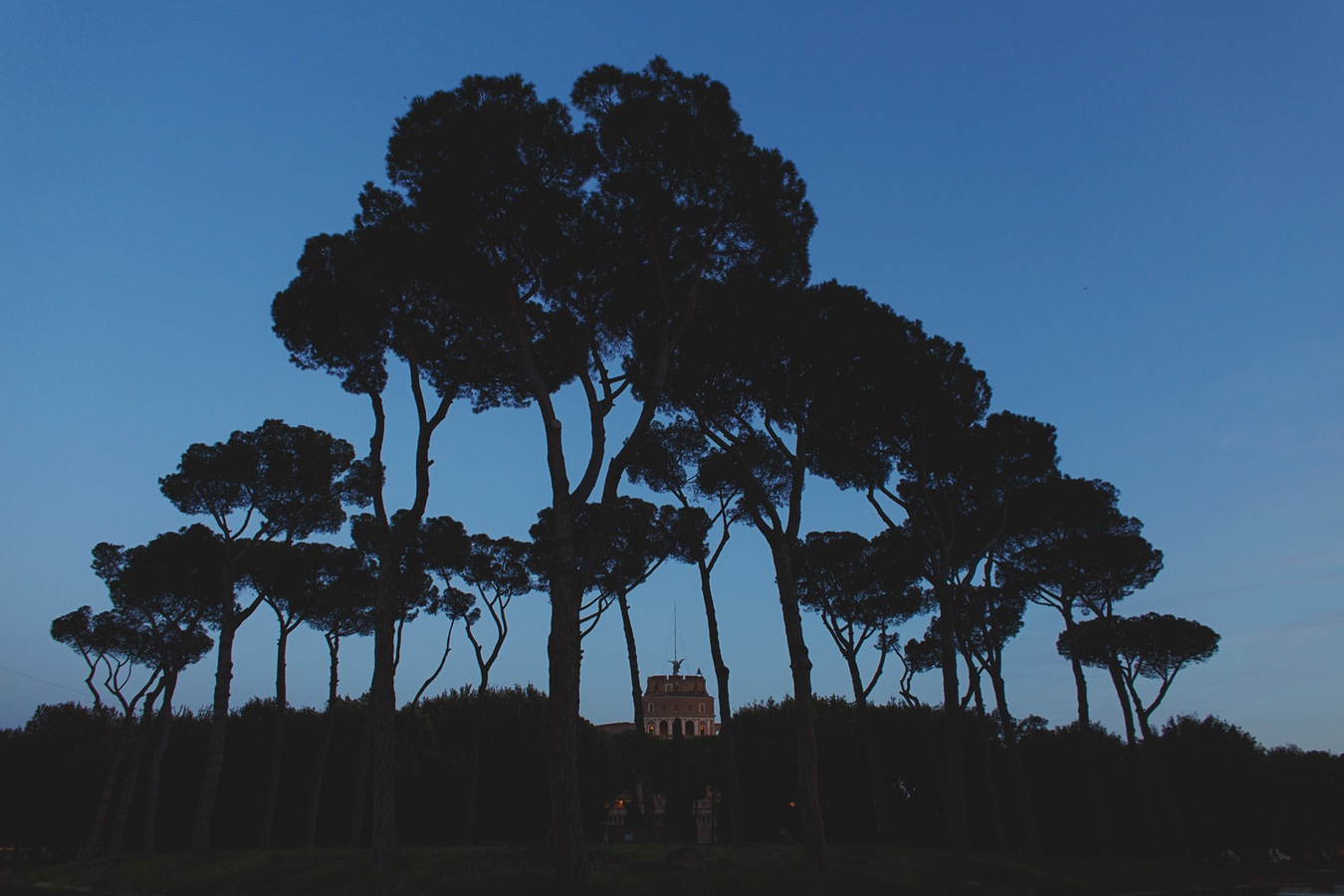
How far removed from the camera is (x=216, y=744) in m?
17.5

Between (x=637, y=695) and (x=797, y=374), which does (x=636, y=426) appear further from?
(x=637, y=695)

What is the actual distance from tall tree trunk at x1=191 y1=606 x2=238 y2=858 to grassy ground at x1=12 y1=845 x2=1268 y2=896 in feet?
1.76

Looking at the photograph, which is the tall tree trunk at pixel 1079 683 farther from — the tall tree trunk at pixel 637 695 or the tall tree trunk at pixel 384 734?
the tall tree trunk at pixel 384 734

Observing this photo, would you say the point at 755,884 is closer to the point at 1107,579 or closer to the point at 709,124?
the point at 709,124

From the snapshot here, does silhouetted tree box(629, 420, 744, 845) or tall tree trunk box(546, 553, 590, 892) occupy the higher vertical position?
silhouetted tree box(629, 420, 744, 845)

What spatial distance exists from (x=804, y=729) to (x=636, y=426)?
5.96 metres

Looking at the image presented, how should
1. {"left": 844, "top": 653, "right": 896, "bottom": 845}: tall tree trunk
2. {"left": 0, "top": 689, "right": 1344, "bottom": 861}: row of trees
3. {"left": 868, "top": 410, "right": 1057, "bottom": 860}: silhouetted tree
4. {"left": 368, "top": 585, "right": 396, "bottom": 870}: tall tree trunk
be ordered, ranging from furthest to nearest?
{"left": 0, "top": 689, "right": 1344, "bottom": 861}: row of trees, {"left": 844, "top": 653, "right": 896, "bottom": 845}: tall tree trunk, {"left": 868, "top": 410, "right": 1057, "bottom": 860}: silhouetted tree, {"left": 368, "top": 585, "right": 396, "bottom": 870}: tall tree trunk

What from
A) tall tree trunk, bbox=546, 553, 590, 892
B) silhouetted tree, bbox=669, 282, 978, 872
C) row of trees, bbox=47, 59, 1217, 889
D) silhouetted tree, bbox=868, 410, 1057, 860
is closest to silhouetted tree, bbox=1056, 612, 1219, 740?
row of trees, bbox=47, 59, 1217, 889

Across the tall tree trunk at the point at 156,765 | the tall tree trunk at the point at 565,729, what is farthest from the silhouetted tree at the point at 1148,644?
the tall tree trunk at the point at 156,765

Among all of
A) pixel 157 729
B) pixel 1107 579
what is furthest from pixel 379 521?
pixel 1107 579

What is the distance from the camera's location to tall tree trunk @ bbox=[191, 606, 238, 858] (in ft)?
54.2

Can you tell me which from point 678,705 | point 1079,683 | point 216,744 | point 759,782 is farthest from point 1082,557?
point 678,705

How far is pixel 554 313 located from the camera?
14.6 meters

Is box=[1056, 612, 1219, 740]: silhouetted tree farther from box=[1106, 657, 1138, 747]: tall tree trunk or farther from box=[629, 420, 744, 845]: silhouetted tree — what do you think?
box=[629, 420, 744, 845]: silhouetted tree
